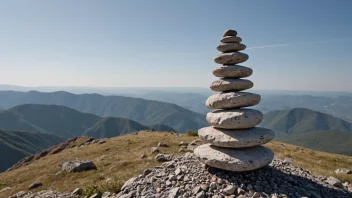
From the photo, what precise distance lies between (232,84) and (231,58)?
2.10 meters

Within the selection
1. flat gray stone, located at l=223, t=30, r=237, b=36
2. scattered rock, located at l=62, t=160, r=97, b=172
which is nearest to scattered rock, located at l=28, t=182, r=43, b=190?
scattered rock, located at l=62, t=160, r=97, b=172

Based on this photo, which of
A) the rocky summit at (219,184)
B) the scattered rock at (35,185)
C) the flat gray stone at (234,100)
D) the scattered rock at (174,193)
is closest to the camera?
the scattered rock at (174,193)

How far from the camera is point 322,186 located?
17.5 meters

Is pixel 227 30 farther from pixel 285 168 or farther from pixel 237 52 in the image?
pixel 285 168

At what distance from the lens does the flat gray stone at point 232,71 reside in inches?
711

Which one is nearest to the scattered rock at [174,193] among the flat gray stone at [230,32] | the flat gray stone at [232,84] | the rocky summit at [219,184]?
the rocky summit at [219,184]

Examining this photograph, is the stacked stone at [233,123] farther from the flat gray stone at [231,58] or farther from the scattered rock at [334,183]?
the scattered rock at [334,183]

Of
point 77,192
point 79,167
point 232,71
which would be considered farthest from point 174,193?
point 79,167

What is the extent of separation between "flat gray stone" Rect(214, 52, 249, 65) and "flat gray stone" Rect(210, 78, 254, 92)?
55.4 inches

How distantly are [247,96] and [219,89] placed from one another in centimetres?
230

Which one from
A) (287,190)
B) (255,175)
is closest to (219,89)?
(255,175)

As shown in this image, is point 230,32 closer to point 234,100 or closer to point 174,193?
point 234,100

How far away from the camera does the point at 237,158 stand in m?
15.6

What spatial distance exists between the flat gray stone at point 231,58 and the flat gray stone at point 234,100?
2647 mm
